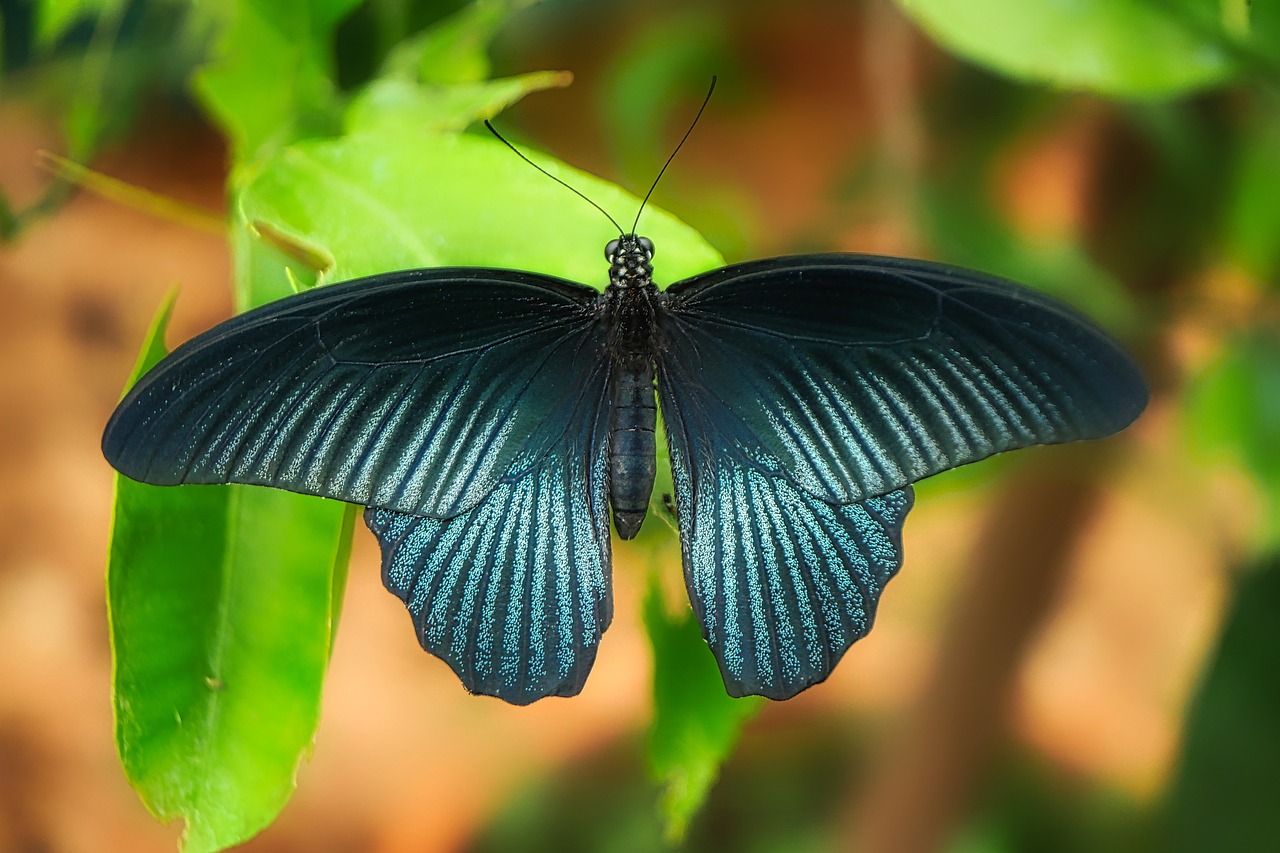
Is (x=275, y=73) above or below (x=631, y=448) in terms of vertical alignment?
above

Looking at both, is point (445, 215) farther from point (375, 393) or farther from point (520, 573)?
point (520, 573)

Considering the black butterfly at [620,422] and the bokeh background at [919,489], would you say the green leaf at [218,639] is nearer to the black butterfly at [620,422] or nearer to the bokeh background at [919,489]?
the black butterfly at [620,422]

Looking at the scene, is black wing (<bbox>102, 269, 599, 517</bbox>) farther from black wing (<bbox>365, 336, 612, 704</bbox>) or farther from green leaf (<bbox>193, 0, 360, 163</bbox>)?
green leaf (<bbox>193, 0, 360, 163</bbox>)

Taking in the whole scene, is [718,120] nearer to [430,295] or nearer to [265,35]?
[265,35]

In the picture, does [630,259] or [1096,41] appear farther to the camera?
[1096,41]

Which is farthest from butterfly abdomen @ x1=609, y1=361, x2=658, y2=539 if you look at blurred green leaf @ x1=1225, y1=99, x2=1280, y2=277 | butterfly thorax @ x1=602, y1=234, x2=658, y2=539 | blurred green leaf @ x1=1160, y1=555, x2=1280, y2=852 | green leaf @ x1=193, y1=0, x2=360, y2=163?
blurred green leaf @ x1=1225, y1=99, x2=1280, y2=277

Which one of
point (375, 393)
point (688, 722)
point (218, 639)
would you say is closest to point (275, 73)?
point (375, 393)
